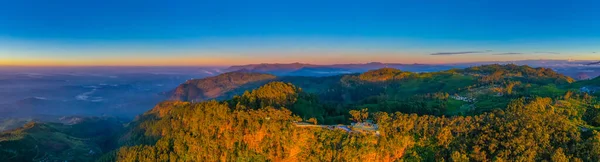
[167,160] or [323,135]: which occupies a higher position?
[323,135]

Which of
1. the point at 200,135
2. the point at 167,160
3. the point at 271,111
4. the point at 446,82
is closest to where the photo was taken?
the point at 271,111

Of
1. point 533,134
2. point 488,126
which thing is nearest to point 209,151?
point 488,126

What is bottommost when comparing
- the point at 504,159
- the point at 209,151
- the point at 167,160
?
the point at 167,160

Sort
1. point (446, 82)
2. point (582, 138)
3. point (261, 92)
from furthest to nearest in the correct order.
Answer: point (446, 82) → point (261, 92) → point (582, 138)

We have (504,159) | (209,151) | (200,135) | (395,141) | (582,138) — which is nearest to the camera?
(504,159)

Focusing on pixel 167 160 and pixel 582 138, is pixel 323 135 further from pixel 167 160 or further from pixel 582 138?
pixel 167 160

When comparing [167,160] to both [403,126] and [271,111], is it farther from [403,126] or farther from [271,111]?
[403,126]

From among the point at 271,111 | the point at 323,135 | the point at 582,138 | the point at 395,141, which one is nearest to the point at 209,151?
the point at 271,111

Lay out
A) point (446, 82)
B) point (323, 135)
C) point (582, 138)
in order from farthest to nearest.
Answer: point (446, 82) < point (323, 135) < point (582, 138)

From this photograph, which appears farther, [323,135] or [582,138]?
[323,135]
